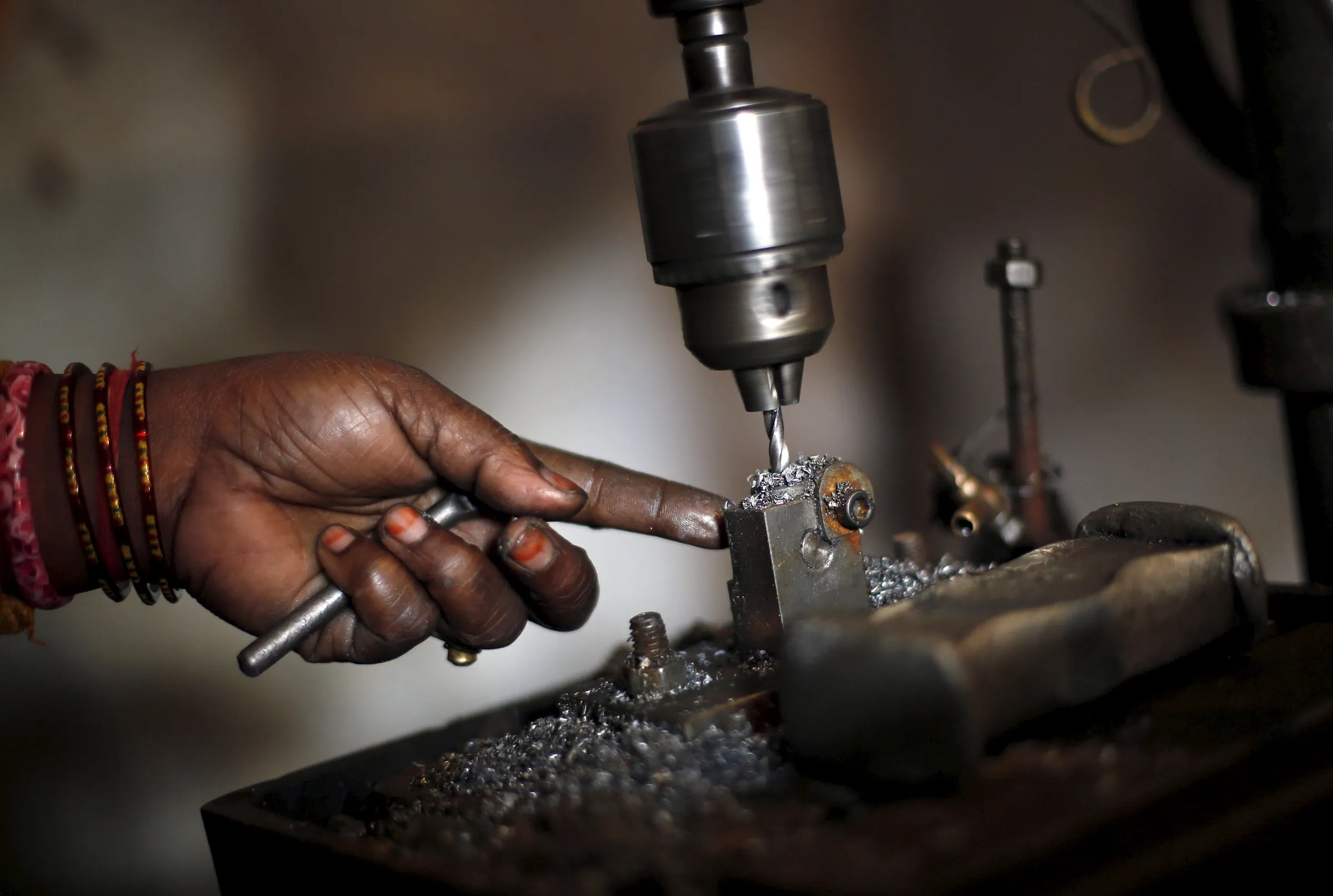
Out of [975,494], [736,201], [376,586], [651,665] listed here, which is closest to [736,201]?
[736,201]

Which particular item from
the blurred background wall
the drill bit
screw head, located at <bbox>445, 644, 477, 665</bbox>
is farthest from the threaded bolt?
the blurred background wall

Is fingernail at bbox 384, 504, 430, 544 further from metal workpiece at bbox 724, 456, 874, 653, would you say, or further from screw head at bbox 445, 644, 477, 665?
metal workpiece at bbox 724, 456, 874, 653

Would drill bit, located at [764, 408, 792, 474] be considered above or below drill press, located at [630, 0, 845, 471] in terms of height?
below

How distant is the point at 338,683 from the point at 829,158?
99cm

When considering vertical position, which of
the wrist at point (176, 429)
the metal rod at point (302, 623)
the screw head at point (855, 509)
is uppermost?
the wrist at point (176, 429)

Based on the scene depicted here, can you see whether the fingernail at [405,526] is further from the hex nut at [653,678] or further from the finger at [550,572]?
the hex nut at [653,678]

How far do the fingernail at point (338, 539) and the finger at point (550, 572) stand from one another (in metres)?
0.11

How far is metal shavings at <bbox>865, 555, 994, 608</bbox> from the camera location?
2.79 feet

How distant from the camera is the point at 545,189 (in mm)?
1538

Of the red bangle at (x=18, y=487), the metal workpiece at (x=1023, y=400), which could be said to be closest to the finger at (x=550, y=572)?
the red bangle at (x=18, y=487)

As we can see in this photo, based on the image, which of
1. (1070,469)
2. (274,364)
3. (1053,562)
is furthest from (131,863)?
(1070,469)

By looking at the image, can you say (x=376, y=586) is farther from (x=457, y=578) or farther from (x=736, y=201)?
(x=736, y=201)

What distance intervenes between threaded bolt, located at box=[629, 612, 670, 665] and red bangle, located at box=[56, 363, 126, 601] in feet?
1.36

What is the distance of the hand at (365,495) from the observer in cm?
90
